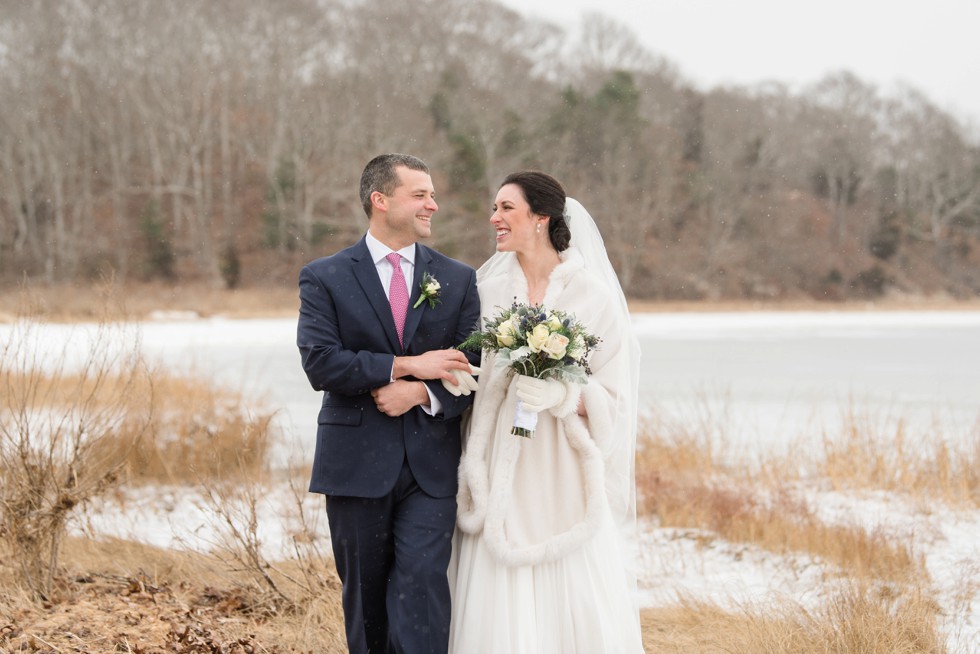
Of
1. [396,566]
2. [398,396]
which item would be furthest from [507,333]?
[396,566]

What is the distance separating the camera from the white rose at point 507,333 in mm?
3691

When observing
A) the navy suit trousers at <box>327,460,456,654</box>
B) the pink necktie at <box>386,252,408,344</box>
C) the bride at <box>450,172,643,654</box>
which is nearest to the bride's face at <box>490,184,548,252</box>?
the bride at <box>450,172,643,654</box>

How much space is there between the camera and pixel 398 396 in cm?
373

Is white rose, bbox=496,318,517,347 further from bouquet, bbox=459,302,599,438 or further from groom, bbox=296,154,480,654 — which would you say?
groom, bbox=296,154,480,654

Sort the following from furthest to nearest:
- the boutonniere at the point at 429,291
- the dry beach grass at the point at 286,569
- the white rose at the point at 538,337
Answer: the dry beach grass at the point at 286,569 < the boutonniere at the point at 429,291 < the white rose at the point at 538,337

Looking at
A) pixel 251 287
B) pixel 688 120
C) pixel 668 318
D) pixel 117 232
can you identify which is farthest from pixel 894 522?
pixel 688 120

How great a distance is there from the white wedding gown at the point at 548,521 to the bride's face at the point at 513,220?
7.3 inches

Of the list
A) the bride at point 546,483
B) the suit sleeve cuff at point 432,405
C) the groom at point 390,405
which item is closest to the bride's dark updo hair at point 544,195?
the bride at point 546,483

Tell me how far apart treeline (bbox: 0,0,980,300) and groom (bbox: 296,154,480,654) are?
1233 inches

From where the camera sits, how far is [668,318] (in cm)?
3250

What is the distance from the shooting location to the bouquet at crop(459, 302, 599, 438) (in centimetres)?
363

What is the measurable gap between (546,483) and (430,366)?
72 cm

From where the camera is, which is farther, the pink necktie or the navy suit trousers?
the pink necktie

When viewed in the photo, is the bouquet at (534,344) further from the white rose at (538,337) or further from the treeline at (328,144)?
the treeline at (328,144)
